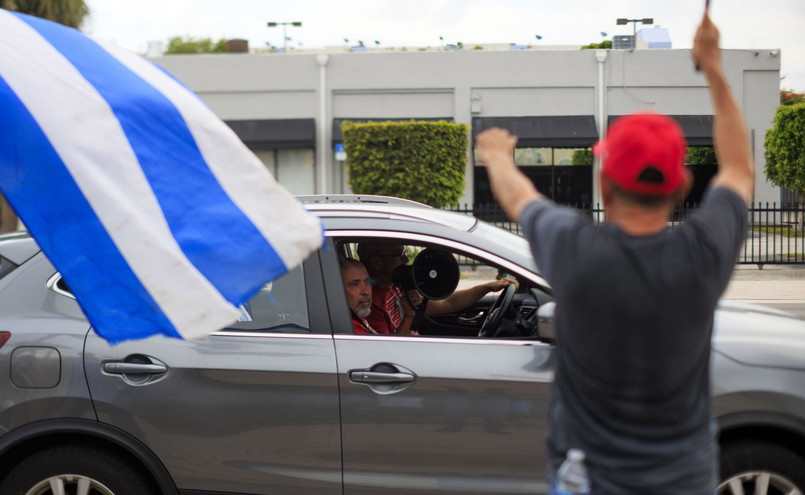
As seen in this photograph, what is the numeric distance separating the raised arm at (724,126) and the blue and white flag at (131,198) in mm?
1150

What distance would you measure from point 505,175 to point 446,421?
1635 millimetres

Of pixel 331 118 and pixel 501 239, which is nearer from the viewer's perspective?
pixel 501 239

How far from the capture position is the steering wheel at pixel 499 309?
14.6 ft

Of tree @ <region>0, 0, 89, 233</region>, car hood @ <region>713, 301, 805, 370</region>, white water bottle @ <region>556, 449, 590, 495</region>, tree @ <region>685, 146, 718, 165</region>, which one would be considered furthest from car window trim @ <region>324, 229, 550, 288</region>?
tree @ <region>685, 146, 718, 165</region>

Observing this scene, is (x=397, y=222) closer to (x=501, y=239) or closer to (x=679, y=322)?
(x=501, y=239)

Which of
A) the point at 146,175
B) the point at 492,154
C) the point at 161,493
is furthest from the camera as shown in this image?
the point at 161,493

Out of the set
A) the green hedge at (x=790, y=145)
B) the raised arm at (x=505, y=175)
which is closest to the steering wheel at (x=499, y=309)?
the raised arm at (x=505, y=175)

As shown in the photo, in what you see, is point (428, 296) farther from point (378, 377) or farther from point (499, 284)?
point (378, 377)

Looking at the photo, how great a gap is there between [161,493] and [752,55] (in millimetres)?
30473

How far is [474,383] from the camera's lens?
11.6 feet

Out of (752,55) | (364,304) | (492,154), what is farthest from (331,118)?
(492,154)

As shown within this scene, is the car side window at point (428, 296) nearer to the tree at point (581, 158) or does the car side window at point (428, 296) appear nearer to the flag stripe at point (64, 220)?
the flag stripe at point (64, 220)

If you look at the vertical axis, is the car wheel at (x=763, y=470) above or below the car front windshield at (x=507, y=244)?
below

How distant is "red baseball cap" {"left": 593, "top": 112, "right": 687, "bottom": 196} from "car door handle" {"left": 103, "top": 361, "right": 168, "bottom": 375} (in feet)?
7.86
